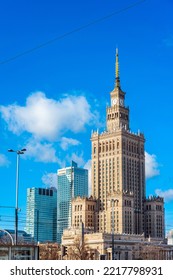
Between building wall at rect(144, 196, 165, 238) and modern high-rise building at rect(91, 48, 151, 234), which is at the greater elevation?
modern high-rise building at rect(91, 48, 151, 234)

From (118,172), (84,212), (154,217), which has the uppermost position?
(118,172)

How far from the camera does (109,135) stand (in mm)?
181500

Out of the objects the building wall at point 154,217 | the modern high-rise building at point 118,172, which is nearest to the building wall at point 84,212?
the modern high-rise building at point 118,172

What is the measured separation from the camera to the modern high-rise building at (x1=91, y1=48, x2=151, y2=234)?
557ft

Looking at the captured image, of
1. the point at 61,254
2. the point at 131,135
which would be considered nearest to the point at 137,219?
the point at 131,135

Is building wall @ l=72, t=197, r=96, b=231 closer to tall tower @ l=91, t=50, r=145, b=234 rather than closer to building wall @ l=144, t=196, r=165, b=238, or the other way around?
tall tower @ l=91, t=50, r=145, b=234

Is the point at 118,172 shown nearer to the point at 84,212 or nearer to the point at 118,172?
the point at 118,172

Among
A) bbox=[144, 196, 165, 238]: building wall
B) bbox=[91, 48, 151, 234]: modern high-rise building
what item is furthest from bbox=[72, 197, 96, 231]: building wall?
bbox=[144, 196, 165, 238]: building wall

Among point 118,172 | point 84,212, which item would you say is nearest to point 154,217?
point 118,172

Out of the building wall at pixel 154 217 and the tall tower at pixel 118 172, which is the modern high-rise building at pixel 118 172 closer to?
the tall tower at pixel 118 172

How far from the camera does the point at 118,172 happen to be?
176 meters
